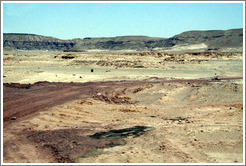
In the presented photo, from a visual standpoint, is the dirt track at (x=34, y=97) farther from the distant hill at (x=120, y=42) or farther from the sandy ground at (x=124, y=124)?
the distant hill at (x=120, y=42)

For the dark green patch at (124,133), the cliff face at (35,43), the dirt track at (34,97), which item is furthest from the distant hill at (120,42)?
the dark green patch at (124,133)

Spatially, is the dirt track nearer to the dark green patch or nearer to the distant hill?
the dark green patch

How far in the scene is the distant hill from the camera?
135 m

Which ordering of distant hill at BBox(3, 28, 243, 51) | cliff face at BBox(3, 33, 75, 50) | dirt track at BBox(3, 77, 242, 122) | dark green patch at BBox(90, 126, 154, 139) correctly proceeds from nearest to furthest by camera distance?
dark green patch at BBox(90, 126, 154, 139) → dirt track at BBox(3, 77, 242, 122) → distant hill at BBox(3, 28, 243, 51) → cliff face at BBox(3, 33, 75, 50)

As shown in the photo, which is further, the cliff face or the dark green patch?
the cliff face

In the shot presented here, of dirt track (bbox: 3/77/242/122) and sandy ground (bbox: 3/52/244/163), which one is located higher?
dirt track (bbox: 3/77/242/122)

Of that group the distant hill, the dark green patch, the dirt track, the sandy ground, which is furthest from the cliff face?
the dark green patch

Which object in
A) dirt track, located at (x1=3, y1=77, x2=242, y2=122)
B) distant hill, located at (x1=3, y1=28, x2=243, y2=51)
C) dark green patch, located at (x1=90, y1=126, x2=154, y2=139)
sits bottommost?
dark green patch, located at (x1=90, y1=126, x2=154, y2=139)

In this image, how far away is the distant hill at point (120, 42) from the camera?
13525 cm

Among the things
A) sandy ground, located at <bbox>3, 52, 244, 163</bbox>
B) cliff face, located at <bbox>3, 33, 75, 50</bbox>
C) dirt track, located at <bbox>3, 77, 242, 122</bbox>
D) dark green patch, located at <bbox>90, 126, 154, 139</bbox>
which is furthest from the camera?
cliff face, located at <bbox>3, 33, 75, 50</bbox>

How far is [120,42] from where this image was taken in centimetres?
16350

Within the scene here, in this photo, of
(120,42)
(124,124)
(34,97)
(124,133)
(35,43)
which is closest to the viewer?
(124,133)

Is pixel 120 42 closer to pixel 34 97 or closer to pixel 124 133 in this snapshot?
pixel 34 97

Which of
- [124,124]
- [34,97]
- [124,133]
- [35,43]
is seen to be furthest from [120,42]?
[124,133]
